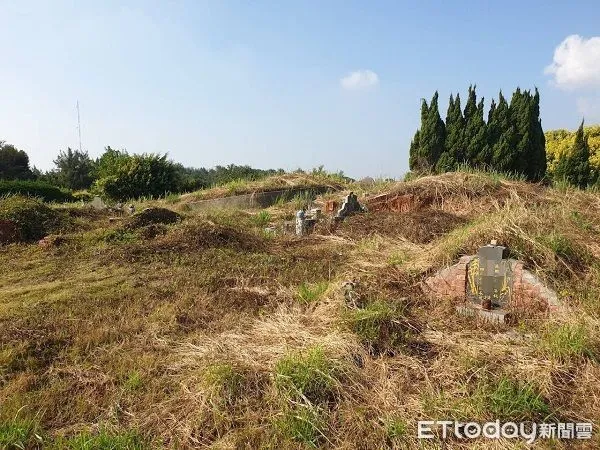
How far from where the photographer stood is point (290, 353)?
324 cm

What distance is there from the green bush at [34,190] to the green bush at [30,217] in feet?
17.1

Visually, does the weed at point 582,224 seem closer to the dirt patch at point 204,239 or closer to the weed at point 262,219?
the dirt patch at point 204,239

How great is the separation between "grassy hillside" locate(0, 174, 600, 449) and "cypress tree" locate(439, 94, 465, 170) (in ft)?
30.9

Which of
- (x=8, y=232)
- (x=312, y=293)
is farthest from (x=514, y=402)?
(x=8, y=232)

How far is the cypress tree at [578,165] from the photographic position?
14859 mm

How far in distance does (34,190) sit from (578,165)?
58.3ft

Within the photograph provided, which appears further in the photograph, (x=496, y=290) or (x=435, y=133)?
(x=435, y=133)

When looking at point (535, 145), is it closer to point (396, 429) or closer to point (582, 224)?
point (582, 224)

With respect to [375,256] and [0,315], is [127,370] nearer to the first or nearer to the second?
[0,315]

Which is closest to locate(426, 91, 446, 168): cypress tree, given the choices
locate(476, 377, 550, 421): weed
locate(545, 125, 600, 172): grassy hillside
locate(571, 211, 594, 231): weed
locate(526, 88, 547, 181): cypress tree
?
locate(526, 88, 547, 181): cypress tree

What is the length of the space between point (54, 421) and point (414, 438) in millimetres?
2156

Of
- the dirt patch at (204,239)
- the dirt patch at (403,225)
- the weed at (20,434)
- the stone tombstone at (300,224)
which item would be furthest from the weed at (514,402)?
the stone tombstone at (300,224)

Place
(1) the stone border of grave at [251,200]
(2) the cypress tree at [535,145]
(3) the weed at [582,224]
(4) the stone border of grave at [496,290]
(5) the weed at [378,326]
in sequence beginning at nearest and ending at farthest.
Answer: (5) the weed at [378,326], (4) the stone border of grave at [496,290], (3) the weed at [582,224], (1) the stone border of grave at [251,200], (2) the cypress tree at [535,145]

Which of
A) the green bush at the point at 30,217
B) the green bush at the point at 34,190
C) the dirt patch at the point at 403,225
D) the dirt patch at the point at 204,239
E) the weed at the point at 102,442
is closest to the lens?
the weed at the point at 102,442
